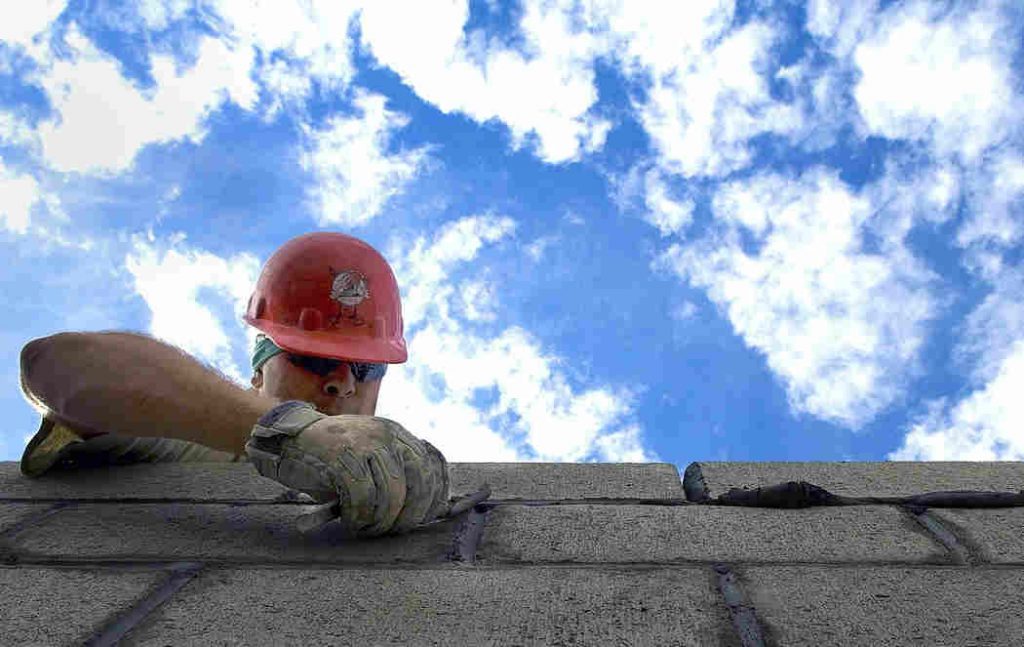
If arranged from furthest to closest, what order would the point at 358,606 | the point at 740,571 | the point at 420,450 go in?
the point at 420,450
the point at 740,571
the point at 358,606

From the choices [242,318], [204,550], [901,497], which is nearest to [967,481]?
[901,497]

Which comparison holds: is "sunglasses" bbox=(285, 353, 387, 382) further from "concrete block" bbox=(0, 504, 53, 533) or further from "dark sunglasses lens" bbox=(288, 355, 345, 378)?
"concrete block" bbox=(0, 504, 53, 533)

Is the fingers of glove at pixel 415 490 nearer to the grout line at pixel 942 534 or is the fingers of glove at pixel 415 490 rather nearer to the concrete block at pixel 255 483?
the concrete block at pixel 255 483

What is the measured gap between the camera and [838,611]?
140 cm

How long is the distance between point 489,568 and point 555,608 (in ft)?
0.81

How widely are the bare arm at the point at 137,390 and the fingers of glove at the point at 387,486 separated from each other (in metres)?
0.36

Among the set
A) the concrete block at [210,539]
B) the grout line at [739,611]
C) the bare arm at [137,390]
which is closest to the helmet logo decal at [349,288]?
the bare arm at [137,390]

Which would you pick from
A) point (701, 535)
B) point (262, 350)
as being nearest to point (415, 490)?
point (701, 535)

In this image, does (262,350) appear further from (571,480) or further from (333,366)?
(571,480)

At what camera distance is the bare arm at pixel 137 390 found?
6.28 ft

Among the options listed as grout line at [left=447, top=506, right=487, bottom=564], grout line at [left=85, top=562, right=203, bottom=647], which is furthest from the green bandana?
grout line at [left=85, top=562, right=203, bottom=647]

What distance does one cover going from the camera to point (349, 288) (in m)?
3.04

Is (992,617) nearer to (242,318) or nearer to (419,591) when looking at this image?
(419,591)

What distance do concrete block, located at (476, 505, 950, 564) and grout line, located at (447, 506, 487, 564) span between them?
15 mm
